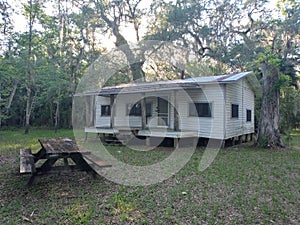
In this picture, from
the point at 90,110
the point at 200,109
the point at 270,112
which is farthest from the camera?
the point at 90,110

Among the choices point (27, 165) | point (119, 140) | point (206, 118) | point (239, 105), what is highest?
point (239, 105)

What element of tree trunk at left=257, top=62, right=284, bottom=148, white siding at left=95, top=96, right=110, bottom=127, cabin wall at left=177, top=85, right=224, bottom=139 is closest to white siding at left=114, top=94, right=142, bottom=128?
white siding at left=95, top=96, right=110, bottom=127

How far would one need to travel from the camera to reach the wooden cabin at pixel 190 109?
912cm

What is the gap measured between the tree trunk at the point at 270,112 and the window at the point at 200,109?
217 cm

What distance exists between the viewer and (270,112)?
30.1 feet

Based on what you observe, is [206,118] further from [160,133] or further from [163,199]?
[163,199]

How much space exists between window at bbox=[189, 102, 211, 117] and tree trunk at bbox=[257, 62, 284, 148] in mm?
2172

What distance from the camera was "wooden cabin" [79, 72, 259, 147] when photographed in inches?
359

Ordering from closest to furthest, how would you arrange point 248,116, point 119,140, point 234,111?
point 119,140, point 234,111, point 248,116

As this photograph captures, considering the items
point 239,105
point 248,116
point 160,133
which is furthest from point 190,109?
point 248,116

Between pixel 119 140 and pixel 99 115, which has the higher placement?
pixel 99 115

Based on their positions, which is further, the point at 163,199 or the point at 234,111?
the point at 234,111

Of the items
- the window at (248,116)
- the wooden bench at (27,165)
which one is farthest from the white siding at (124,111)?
the wooden bench at (27,165)

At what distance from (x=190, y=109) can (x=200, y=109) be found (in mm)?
518
